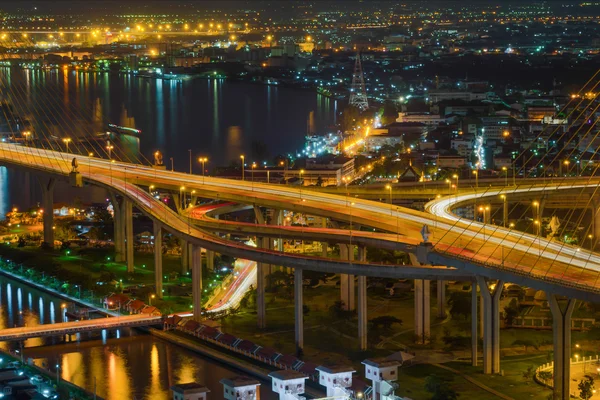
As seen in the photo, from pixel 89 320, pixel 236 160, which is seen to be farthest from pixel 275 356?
pixel 236 160

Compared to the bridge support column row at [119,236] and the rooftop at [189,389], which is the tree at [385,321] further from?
the bridge support column row at [119,236]

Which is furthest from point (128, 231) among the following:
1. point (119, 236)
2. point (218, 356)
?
point (218, 356)

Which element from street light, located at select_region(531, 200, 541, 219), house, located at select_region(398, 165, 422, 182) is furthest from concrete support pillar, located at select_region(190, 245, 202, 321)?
house, located at select_region(398, 165, 422, 182)

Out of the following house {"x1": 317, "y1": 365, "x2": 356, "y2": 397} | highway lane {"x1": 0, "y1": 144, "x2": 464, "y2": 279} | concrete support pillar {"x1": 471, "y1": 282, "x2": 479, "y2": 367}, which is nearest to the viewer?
house {"x1": 317, "y1": 365, "x2": 356, "y2": 397}

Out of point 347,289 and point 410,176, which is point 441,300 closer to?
point 347,289

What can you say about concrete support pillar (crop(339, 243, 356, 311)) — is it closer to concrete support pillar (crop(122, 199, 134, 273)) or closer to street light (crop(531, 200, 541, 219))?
street light (crop(531, 200, 541, 219))

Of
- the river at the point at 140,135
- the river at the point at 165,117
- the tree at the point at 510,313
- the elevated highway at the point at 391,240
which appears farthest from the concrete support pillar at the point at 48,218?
the tree at the point at 510,313
